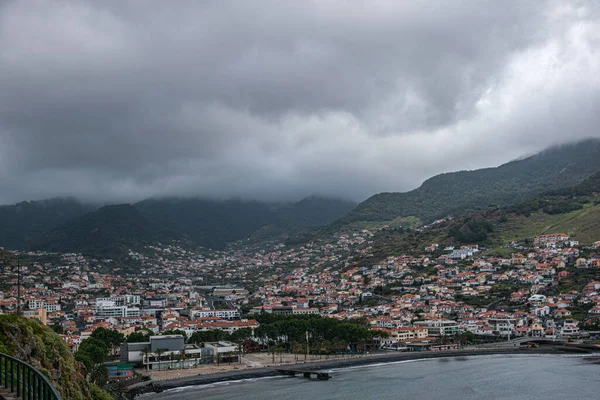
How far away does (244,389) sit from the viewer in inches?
1732

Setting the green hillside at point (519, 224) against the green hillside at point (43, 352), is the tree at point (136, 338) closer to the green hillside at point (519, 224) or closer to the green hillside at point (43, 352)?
the green hillside at point (43, 352)

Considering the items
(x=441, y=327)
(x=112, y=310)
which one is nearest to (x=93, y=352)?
(x=441, y=327)

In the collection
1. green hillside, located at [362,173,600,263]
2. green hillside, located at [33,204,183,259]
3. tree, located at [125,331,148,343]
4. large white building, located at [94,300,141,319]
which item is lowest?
tree, located at [125,331,148,343]

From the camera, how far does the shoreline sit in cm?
4616

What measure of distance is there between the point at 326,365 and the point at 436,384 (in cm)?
1459

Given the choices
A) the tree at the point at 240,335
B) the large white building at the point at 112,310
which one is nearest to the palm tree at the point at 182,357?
the tree at the point at 240,335

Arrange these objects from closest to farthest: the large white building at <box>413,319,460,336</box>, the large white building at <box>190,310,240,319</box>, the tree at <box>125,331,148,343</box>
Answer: the tree at <box>125,331,148,343</box> < the large white building at <box>413,319,460,336</box> < the large white building at <box>190,310,240,319</box>

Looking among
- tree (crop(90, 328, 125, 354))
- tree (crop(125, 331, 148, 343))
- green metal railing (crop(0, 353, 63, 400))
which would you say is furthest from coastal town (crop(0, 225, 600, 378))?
green metal railing (crop(0, 353, 63, 400))

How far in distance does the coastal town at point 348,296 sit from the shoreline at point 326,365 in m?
6.10

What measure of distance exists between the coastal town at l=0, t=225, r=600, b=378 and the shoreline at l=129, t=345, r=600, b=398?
20.0 ft

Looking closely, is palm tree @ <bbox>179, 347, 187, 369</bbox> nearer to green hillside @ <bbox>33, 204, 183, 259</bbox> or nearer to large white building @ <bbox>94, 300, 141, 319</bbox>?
large white building @ <bbox>94, 300, 141, 319</bbox>

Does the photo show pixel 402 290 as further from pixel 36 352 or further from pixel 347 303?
pixel 36 352

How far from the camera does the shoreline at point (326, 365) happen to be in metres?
46.2

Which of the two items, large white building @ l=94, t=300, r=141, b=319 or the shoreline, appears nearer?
the shoreline
